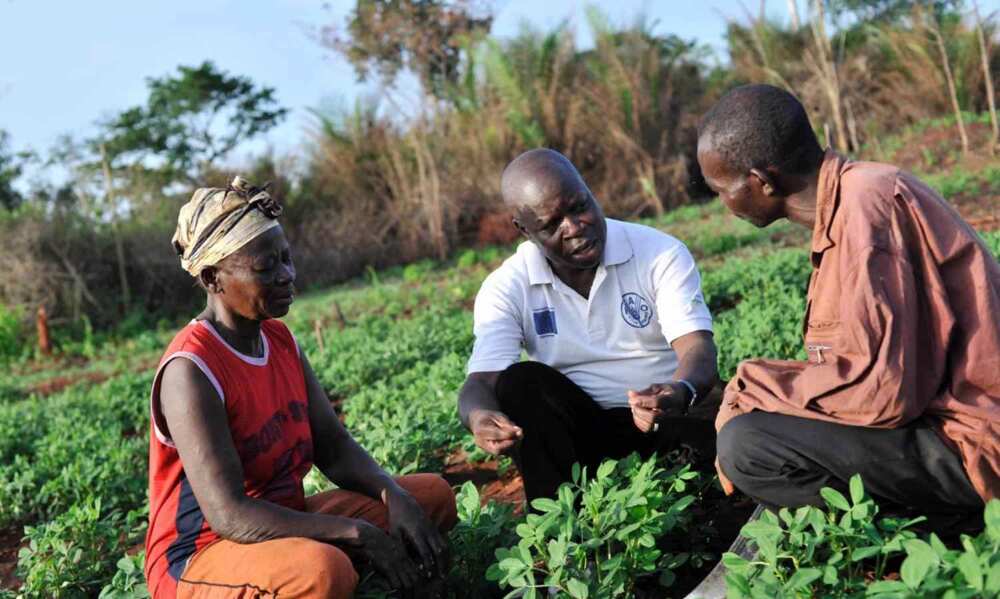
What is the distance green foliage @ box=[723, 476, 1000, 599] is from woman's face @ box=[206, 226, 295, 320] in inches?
58.4

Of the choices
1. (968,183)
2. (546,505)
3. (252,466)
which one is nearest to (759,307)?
(546,505)

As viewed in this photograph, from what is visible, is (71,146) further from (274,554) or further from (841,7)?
(274,554)

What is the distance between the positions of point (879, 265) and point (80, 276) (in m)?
16.2

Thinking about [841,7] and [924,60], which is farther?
[841,7]

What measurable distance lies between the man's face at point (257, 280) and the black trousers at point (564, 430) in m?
0.86

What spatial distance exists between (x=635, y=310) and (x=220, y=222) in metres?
1.49

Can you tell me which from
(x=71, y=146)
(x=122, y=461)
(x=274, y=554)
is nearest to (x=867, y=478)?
(x=274, y=554)

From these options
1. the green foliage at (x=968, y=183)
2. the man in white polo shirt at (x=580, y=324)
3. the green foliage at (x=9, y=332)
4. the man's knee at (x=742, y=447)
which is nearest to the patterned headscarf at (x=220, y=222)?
the man in white polo shirt at (x=580, y=324)

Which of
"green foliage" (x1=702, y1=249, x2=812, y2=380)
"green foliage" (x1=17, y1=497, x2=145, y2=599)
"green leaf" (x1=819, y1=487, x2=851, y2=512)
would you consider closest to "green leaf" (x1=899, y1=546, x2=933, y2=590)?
"green leaf" (x1=819, y1=487, x2=851, y2=512)

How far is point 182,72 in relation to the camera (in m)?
25.5

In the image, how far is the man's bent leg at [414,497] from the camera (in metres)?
2.95

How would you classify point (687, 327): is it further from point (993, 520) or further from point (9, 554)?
point (9, 554)

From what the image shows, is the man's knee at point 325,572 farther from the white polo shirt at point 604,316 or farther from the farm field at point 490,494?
the white polo shirt at point 604,316

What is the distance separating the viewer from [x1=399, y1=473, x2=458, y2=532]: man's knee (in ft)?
9.73
